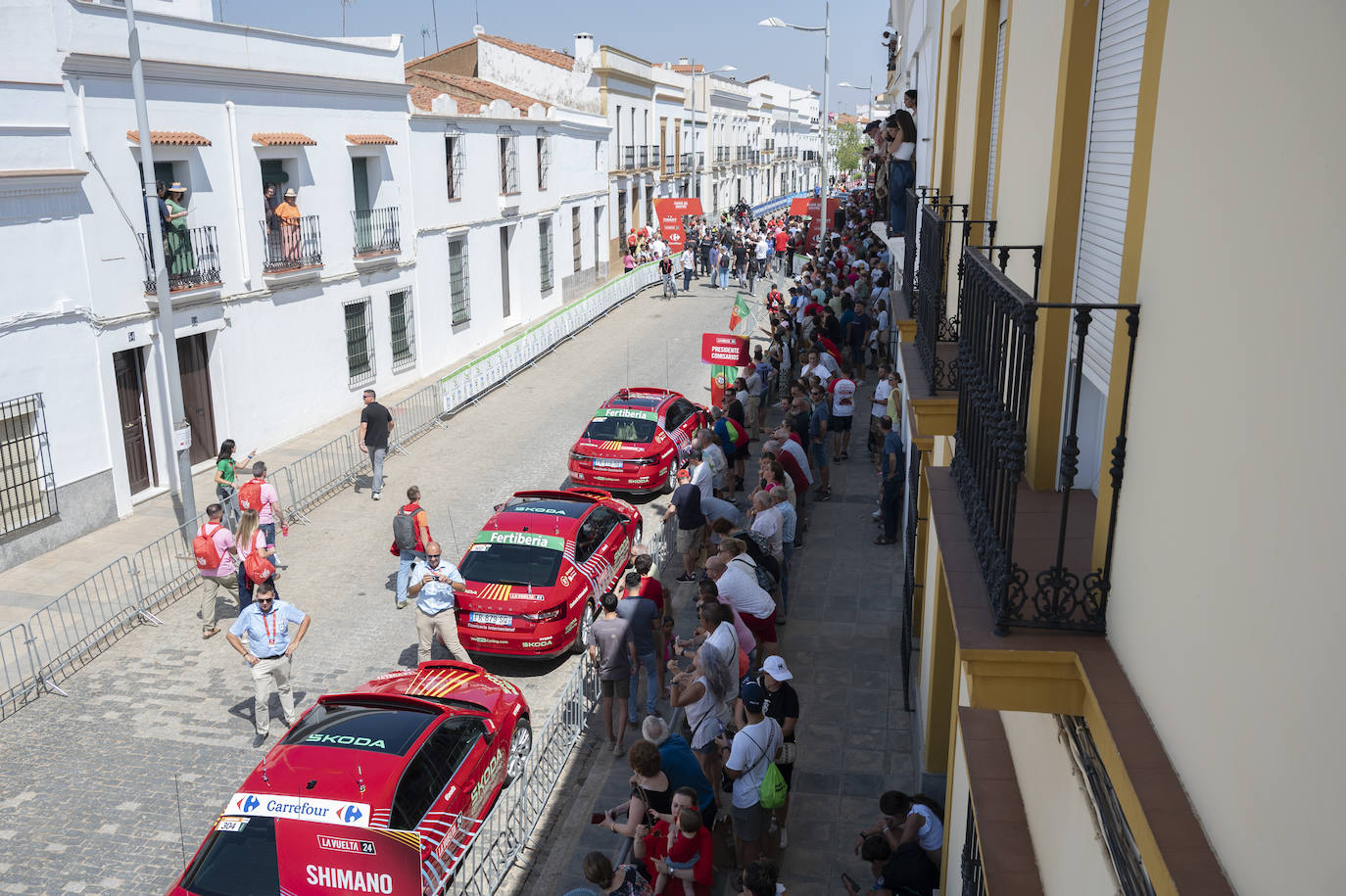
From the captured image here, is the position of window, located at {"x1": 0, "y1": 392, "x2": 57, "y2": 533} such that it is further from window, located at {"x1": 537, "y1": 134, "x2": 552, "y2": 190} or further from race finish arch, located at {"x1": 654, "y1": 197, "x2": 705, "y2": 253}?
race finish arch, located at {"x1": 654, "y1": 197, "x2": 705, "y2": 253}

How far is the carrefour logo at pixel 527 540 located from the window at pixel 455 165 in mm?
18430

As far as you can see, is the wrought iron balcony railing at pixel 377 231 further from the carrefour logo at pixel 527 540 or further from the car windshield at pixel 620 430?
the carrefour logo at pixel 527 540

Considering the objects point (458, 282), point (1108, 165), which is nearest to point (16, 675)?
point (1108, 165)

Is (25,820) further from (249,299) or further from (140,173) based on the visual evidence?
(249,299)

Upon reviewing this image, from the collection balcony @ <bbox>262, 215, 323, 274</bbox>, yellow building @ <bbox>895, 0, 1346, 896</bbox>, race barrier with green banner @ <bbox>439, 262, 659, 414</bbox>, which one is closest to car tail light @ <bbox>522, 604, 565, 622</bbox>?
yellow building @ <bbox>895, 0, 1346, 896</bbox>

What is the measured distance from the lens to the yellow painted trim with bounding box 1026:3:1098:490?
4875mm

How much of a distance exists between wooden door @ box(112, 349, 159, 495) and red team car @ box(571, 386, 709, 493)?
725 centimetres

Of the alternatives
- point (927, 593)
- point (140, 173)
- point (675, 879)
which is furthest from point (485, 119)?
point (675, 879)

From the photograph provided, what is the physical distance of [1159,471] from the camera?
3275 mm

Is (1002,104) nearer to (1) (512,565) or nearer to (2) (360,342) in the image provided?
(1) (512,565)

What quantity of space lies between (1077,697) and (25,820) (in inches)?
360

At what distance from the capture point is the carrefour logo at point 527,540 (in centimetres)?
1223

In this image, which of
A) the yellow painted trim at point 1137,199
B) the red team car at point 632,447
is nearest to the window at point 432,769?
the yellow painted trim at point 1137,199

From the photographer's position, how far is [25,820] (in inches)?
366
